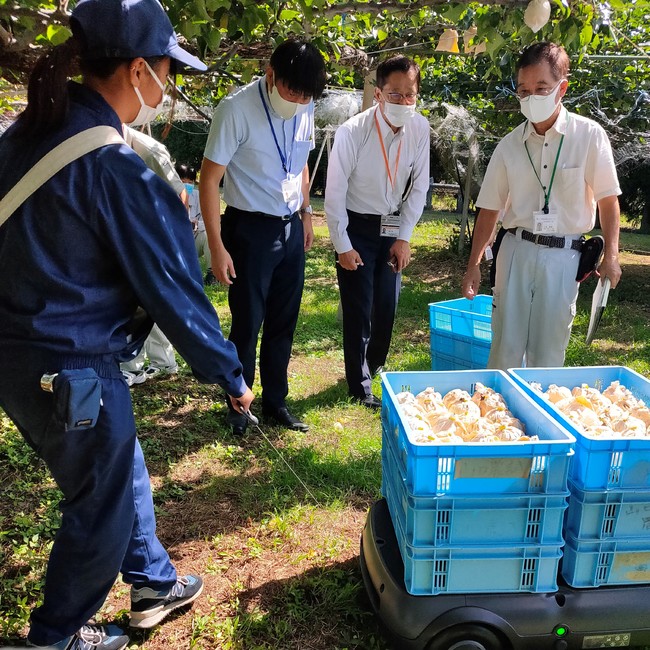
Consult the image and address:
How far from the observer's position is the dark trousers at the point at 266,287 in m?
3.53

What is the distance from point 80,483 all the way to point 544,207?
8.63 ft

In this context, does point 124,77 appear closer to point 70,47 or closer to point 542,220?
point 70,47

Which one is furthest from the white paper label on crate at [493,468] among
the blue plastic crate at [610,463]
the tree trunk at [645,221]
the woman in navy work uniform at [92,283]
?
the tree trunk at [645,221]

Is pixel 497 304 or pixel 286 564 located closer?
pixel 286 564

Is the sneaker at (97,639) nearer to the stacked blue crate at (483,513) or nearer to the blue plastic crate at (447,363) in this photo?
the stacked blue crate at (483,513)

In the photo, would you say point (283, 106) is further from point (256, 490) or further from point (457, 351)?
point (457, 351)

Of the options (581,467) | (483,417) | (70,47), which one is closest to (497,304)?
(483,417)

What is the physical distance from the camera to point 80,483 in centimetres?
176

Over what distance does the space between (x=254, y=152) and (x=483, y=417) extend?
199 centimetres

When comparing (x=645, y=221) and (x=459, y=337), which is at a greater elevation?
(x=459, y=337)

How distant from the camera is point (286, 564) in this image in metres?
2.68

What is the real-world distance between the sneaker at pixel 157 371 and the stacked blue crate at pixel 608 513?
11.4 ft

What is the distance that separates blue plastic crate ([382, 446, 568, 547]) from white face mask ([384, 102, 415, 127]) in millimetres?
2727

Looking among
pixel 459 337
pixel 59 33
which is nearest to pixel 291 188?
pixel 59 33
